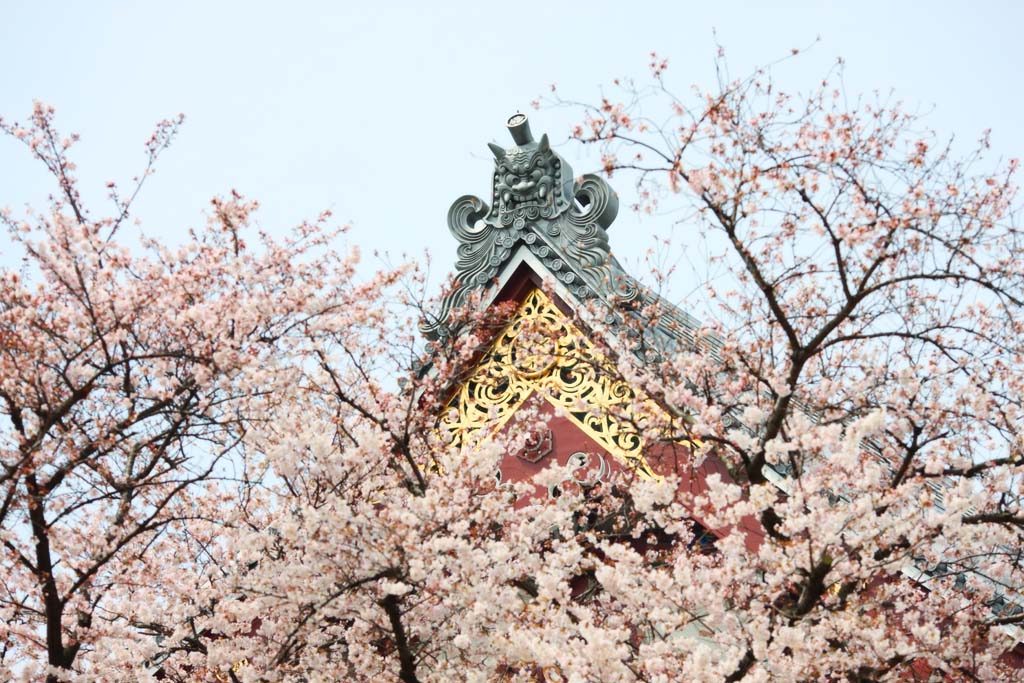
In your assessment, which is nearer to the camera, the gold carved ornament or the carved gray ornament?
the gold carved ornament

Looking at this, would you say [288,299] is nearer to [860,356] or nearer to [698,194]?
[698,194]

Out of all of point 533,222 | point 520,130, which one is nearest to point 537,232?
point 533,222

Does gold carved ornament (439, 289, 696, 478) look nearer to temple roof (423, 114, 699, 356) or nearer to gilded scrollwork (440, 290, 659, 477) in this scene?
gilded scrollwork (440, 290, 659, 477)

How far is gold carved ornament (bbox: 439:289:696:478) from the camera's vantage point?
1199cm

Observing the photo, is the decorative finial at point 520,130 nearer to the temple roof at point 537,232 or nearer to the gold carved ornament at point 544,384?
the temple roof at point 537,232

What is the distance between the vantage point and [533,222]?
13422 millimetres

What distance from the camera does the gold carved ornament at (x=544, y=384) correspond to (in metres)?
12.0

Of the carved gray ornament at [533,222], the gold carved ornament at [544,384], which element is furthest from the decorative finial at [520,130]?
the gold carved ornament at [544,384]

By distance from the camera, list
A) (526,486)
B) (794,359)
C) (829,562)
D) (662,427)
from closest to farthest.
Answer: (829,562)
(794,359)
(662,427)
(526,486)

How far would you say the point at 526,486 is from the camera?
1077 centimetres

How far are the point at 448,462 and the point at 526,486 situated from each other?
783 mm

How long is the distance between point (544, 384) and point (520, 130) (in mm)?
3073

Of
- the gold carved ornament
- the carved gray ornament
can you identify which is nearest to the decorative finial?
the carved gray ornament

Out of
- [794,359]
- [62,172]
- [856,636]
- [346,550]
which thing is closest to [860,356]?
[794,359]
